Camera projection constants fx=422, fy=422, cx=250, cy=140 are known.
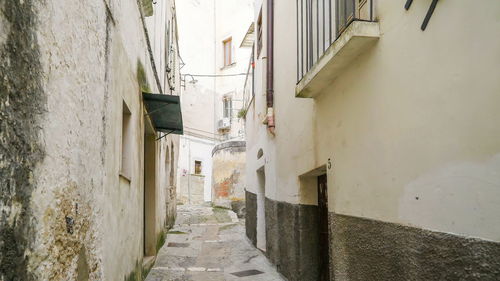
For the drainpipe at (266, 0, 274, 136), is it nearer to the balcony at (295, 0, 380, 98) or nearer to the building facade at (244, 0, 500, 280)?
the building facade at (244, 0, 500, 280)

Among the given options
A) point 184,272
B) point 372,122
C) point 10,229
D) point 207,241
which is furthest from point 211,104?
point 10,229

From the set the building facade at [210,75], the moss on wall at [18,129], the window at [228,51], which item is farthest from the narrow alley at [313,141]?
the window at [228,51]

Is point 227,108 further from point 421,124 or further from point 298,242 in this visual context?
point 421,124

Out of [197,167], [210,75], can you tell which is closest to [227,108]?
[210,75]

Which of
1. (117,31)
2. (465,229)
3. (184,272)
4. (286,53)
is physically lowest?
(184,272)

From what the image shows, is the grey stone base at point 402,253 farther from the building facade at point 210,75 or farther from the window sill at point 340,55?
the building facade at point 210,75

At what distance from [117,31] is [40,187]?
242cm

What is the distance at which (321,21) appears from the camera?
5305mm

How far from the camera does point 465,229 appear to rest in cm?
234

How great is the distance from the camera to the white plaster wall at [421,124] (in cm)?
220

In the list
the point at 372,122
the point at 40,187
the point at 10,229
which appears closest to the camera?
the point at 10,229

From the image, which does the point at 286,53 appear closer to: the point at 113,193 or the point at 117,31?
the point at 117,31

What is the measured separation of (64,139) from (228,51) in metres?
26.1

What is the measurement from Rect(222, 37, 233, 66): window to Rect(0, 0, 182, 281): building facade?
23.0 m
